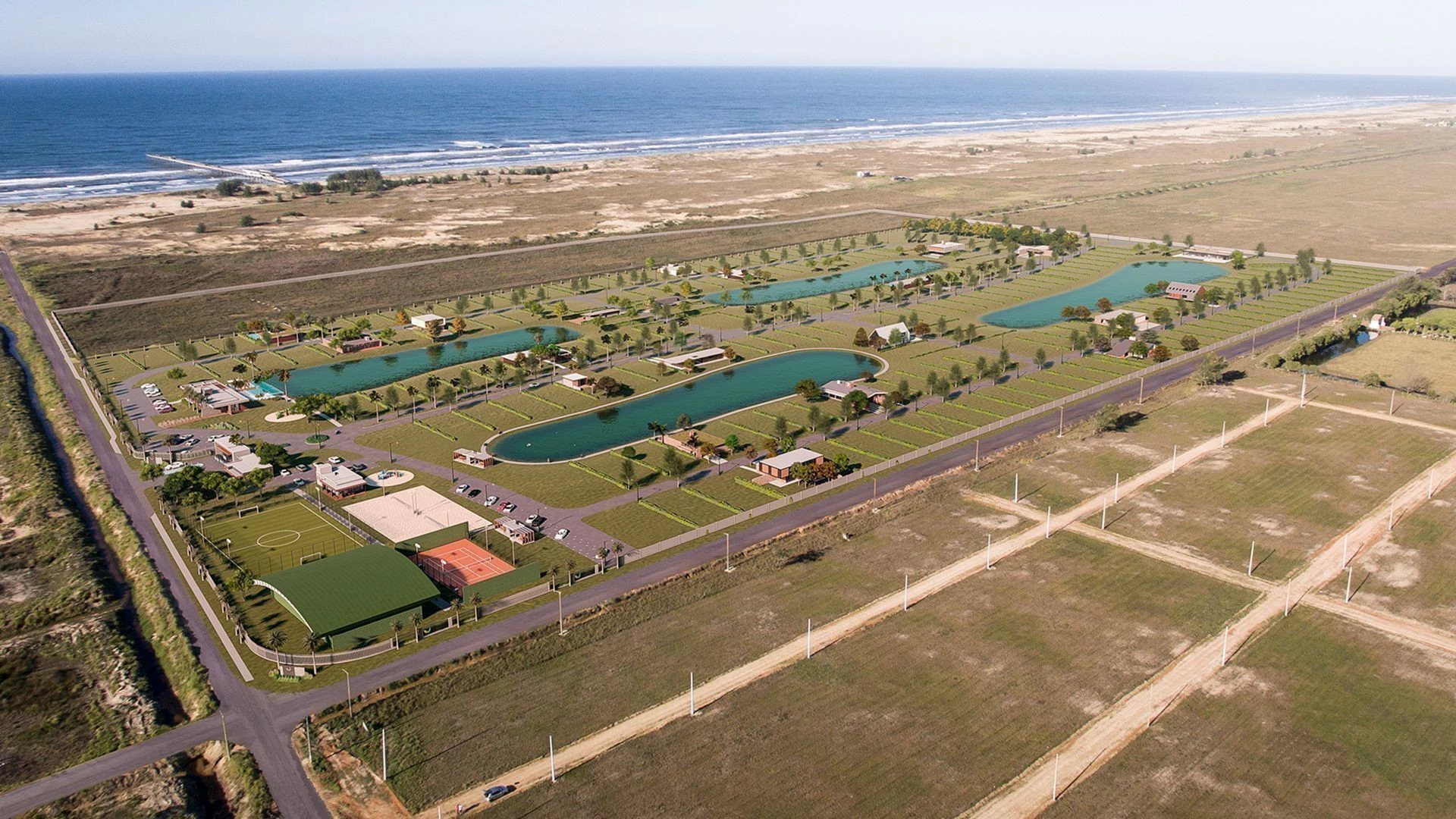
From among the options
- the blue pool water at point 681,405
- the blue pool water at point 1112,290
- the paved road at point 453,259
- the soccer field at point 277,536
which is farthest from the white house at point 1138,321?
the soccer field at point 277,536

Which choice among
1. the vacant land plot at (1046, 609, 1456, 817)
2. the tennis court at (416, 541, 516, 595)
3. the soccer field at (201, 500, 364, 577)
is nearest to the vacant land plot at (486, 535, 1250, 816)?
the vacant land plot at (1046, 609, 1456, 817)

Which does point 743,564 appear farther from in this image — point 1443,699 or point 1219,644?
point 1443,699

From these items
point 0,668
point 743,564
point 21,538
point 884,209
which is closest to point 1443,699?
point 743,564

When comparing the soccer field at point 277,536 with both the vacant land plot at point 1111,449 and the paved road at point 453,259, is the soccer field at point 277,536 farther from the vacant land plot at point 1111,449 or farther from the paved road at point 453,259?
the paved road at point 453,259

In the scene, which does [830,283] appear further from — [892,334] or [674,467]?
[674,467]

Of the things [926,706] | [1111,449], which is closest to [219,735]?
[926,706]

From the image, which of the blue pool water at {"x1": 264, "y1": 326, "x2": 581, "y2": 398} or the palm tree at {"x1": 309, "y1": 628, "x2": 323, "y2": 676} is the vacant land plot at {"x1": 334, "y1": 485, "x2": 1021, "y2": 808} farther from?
the blue pool water at {"x1": 264, "y1": 326, "x2": 581, "y2": 398}
